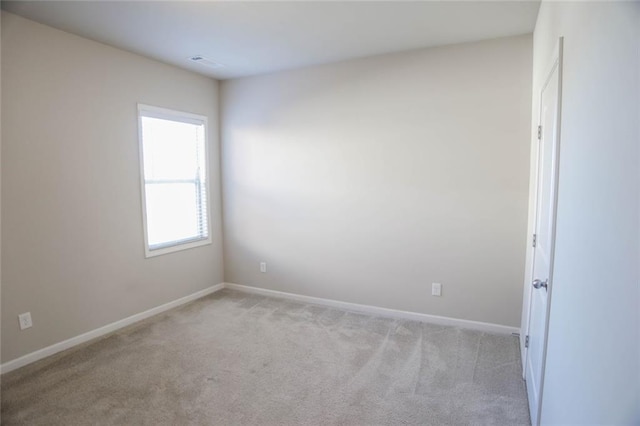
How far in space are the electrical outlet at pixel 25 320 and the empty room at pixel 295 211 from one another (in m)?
0.01

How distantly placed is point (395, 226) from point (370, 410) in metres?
1.82

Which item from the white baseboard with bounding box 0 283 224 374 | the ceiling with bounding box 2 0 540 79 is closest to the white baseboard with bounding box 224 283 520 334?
the white baseboard with bounding box 0 283 224 374

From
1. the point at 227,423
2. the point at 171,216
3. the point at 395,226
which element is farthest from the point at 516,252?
the point at 171,216

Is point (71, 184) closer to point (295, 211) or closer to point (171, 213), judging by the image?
point (171, 213)

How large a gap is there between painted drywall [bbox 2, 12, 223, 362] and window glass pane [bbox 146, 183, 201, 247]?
0.17 m

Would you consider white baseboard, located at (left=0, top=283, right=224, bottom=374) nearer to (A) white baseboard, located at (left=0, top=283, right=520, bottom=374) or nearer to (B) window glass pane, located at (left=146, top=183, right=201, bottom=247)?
(A) white baseboard, located at (left=0, top=283, right=520, bottom=374)

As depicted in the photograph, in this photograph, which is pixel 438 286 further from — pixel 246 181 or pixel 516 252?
pixel 246 181

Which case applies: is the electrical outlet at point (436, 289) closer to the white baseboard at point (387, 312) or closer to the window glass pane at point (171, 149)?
the white baseboard at point (387, 312)

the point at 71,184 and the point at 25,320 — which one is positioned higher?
the point at 71,184

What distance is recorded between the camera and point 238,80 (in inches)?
172

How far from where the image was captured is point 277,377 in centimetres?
263

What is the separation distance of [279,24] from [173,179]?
2.09m

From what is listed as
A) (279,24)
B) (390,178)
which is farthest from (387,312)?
(279,24)

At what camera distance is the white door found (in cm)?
169
